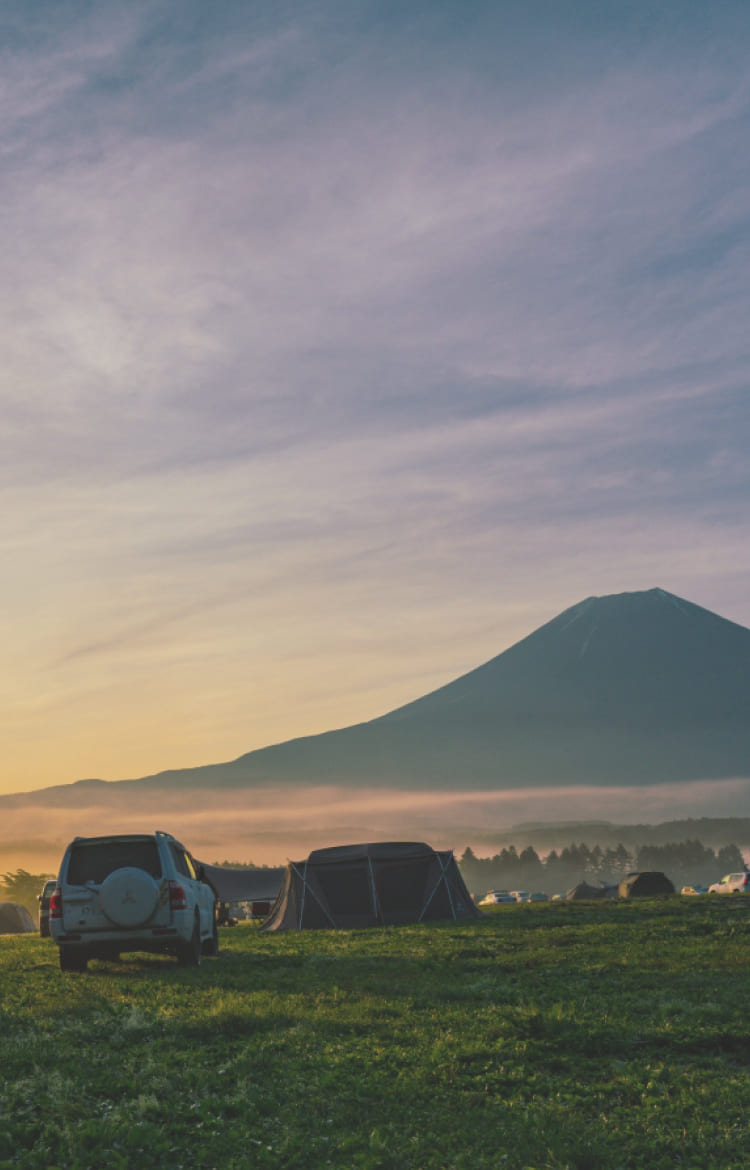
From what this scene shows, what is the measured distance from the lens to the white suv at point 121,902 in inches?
731

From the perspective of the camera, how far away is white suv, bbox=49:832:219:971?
18.6m

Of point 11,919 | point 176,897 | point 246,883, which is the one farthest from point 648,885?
point 176,897

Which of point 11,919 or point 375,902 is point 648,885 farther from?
point 11,919

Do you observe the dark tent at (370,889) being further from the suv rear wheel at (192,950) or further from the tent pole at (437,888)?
the suv rear wheel at (192,950)

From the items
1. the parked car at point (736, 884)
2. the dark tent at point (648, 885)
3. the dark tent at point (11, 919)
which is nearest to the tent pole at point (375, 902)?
Answer: the dark tent at point (11, 919)

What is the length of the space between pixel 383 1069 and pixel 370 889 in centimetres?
3006

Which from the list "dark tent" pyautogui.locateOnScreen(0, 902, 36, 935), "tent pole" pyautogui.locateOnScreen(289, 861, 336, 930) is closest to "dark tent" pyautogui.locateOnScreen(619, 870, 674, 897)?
"tent pole" pyautogui.locateOnScreen(289, 861, 336, 930)

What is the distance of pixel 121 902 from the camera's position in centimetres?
1850

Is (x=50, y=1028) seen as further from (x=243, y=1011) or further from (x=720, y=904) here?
(x=720, y=904)

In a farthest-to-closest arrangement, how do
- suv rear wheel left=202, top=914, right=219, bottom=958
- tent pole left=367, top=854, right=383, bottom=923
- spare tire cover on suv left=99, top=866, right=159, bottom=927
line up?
tent pole left=367, top=854, right=383, bottom=923
suv rear wheel left=202, top=914, right=219, bottom=958
spare tire cover on suv left=99, top=866, right=159, bottom=927

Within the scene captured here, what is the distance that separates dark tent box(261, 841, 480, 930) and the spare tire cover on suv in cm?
2105

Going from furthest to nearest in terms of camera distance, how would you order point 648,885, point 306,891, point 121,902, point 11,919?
point 648,885, point 11,919, point 306,891, point 121,902

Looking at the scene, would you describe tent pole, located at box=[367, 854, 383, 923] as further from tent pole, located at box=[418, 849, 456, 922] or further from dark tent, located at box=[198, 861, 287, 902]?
dark tent, located at box=[198, 861, 287, 902]

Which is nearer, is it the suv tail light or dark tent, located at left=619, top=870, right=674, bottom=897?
the suv tail light
